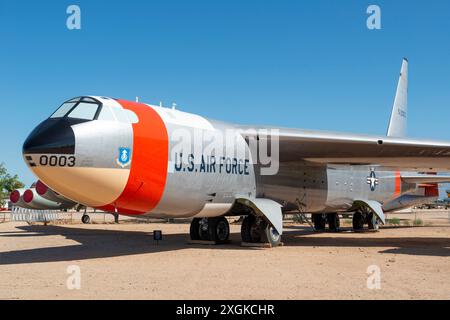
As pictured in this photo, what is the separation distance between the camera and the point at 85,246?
57.4 ft

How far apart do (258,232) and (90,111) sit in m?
7.77

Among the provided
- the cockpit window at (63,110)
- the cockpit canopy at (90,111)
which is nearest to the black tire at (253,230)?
the cockpit canopy at (90,111)

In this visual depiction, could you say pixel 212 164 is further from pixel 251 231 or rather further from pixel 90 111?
pixel 90 111

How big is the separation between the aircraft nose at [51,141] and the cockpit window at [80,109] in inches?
22.5

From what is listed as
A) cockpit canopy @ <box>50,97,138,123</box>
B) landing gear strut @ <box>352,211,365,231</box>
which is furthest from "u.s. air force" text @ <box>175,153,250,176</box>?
landing gear strut @ <box>352,211,365,231</box>

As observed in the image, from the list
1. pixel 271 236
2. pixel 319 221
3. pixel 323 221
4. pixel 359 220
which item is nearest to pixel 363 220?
pixel 359 220

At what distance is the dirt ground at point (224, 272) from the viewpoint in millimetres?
8547

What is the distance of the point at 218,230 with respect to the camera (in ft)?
58.6

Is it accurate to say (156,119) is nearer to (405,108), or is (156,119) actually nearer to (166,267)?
(166,267)

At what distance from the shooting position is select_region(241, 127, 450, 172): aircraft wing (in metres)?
15.8

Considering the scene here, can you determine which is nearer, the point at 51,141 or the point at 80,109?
the point at 51,141

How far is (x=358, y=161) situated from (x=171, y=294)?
12250 millimetres

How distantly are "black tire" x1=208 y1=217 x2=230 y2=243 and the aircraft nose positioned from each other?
24.6 ft

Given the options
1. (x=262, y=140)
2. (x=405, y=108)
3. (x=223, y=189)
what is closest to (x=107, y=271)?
(x=223, y=189)
